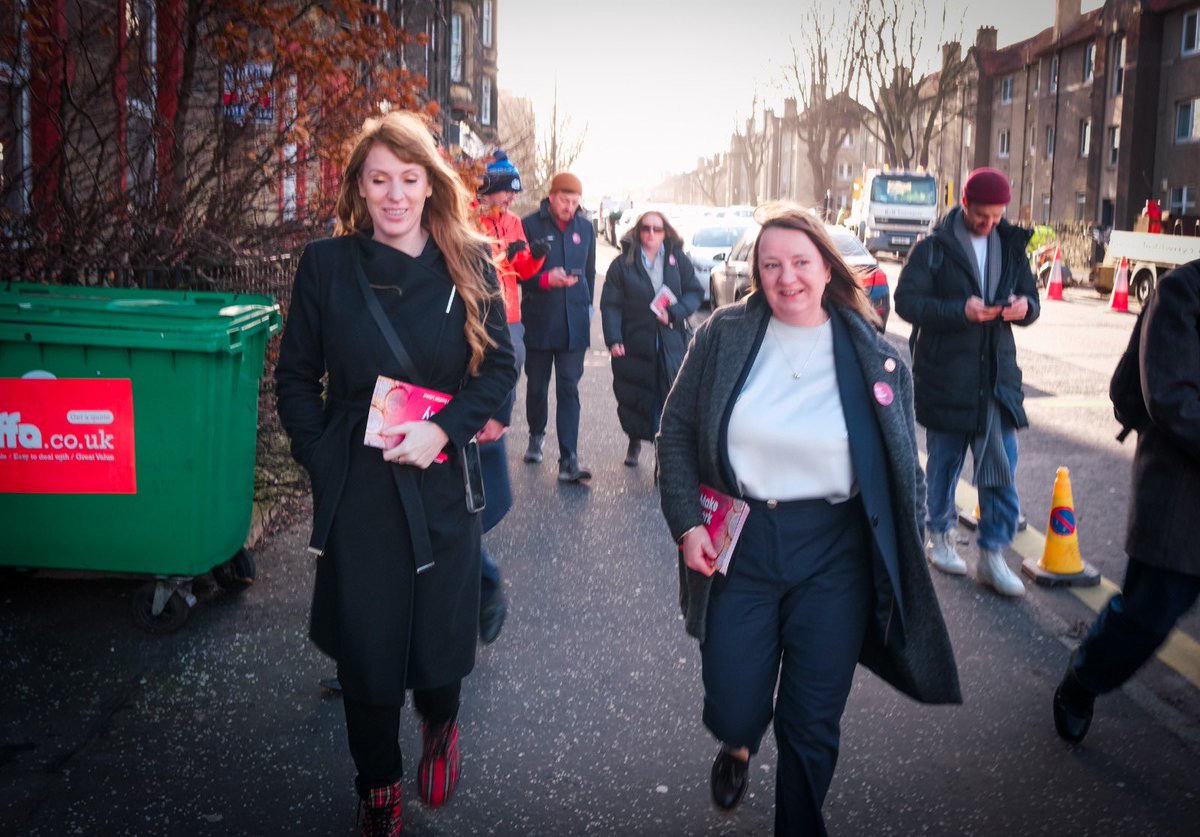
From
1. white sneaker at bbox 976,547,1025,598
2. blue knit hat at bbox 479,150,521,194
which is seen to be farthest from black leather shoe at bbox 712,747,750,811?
blue knit hat at bbox 479,150,521,194

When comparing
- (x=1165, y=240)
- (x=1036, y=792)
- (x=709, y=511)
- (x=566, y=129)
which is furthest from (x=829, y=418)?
(x=566, y=129)

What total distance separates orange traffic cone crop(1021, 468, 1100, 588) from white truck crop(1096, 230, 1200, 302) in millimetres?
16152

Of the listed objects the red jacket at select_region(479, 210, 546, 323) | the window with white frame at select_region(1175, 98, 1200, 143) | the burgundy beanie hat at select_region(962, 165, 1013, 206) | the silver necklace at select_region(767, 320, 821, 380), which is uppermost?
the window with white frame at select_region(1175, 98, 1200, 143)

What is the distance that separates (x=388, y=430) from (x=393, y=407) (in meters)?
0.06

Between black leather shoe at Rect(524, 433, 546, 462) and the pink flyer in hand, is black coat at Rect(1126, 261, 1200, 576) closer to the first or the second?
the pink flyer in hand

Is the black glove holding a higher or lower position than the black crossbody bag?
higher

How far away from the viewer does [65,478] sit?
185 inches

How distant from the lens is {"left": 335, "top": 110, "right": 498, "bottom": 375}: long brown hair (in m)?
3.24

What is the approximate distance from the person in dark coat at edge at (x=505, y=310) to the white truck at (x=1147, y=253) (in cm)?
1593

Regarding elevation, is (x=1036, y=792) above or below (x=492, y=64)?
below

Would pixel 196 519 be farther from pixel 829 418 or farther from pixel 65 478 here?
pixel 829 418

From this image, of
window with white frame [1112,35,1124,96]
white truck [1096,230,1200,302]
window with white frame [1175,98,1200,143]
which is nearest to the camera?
white truck [1096,230,1200,302]

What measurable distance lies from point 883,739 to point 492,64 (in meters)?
49.1

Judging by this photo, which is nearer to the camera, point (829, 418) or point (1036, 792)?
point (829, 418)
